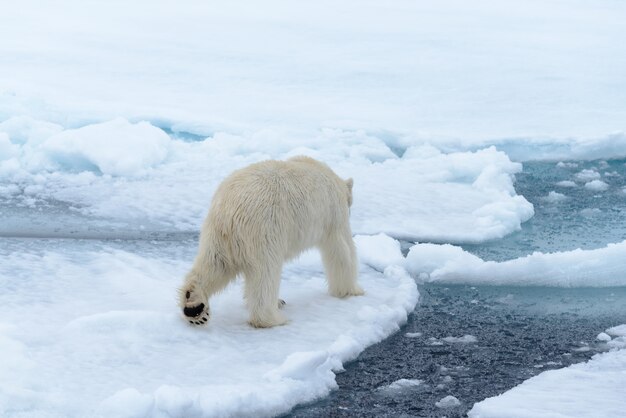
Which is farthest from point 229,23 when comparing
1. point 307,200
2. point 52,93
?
point 307,200

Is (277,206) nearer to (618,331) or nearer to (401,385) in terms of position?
(401,385)

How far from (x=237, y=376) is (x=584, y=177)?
492 cm

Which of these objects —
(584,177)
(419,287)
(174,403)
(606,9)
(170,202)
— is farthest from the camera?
(606,9)

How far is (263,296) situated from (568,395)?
1.44 meters

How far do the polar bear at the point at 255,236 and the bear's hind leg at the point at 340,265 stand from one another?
9.0 inches

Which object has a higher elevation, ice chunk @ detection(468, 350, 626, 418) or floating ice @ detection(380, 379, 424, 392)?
ice chunk @ detection(468, 350, 626, 418)

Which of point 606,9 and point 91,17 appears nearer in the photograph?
point 91,17

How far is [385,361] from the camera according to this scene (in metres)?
4.10

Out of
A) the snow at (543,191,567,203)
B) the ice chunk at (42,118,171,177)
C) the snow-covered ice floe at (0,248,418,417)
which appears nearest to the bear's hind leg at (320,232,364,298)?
the snow-covered ice floe at (0,248,418,417)

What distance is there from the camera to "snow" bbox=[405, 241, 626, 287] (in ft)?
17.2

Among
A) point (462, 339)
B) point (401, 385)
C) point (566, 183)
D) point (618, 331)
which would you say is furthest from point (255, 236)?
point (566, 183)

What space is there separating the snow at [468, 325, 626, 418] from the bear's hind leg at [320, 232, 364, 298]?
1261 mm

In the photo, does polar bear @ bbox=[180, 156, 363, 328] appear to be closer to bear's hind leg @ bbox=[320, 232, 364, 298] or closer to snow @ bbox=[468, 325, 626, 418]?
bear's hind leg @ bbox=[320, 232, 364, 298]

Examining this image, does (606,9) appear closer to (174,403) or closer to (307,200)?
(307,200)
